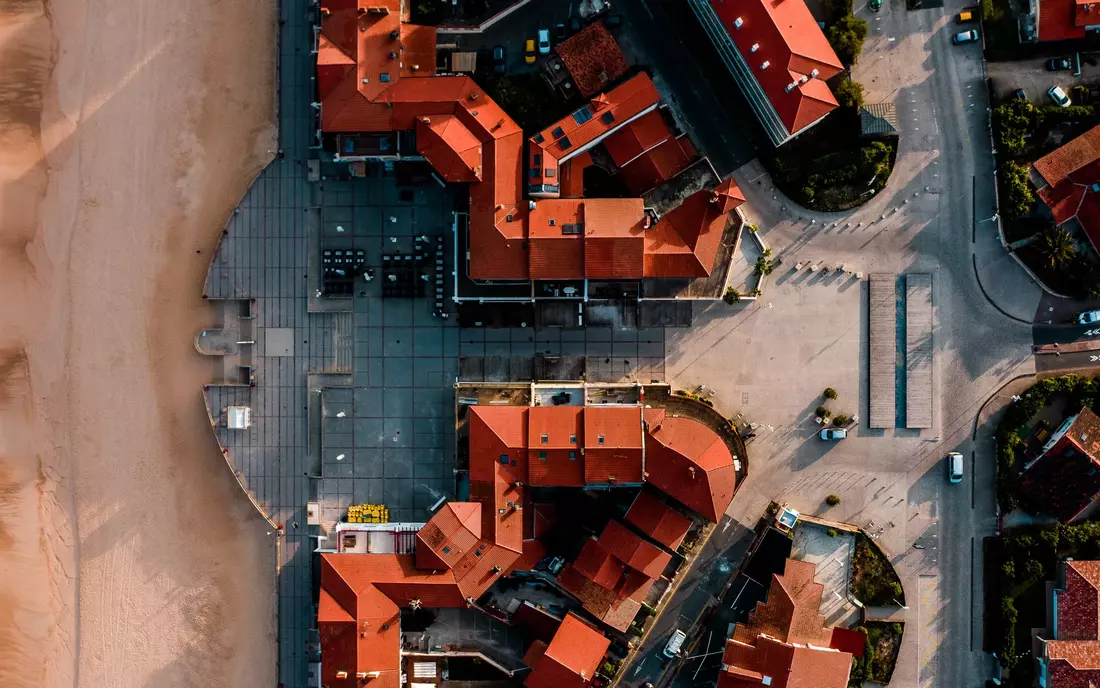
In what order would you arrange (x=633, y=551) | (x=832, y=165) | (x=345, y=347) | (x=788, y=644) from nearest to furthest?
(x=788, y=644) < (x=633, y=551) < (x=832, y=165) < (x=345, y=347)

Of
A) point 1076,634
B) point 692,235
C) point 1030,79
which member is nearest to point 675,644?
point 1076,634

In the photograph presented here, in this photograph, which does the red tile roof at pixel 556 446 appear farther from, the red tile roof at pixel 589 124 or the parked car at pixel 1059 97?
the parked car at pixel 1059 97

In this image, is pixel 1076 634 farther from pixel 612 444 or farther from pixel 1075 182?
pixel 612 444

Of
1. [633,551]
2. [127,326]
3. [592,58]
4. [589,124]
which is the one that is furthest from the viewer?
[127,326]

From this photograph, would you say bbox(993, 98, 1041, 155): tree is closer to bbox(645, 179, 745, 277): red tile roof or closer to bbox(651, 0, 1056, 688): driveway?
bbox(651, 0, 1056, 688): driveway

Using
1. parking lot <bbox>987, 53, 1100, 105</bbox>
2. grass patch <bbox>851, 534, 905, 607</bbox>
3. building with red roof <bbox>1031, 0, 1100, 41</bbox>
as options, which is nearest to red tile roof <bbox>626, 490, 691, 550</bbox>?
grass patch <bbox>851, 534, 905, 607</bbox>

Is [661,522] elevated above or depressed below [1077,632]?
above

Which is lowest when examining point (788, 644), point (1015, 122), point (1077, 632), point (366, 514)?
point (1077, 632)

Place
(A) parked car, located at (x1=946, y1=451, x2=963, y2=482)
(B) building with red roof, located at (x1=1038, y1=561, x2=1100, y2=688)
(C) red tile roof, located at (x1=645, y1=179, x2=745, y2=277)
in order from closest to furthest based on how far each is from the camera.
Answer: (C) red tile roof, located at (x1=645, y1=179, x2=745, y2=277) → (B) building with red roof, located at (x1=1038, y1=561, x2=1100, y2=688) → (A) parked car, located at (x1=946, y1=451, x2=963, y2=482)

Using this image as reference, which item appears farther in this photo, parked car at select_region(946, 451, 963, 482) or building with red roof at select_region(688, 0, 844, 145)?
parked car at select_region(946, 451, 963, 482)
